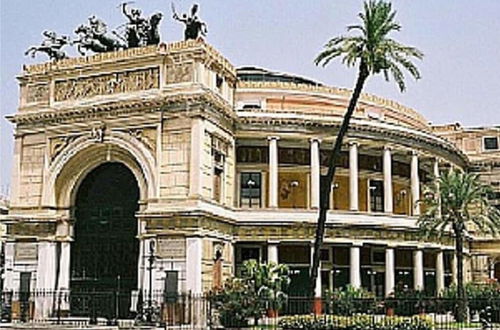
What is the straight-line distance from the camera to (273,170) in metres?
42.7

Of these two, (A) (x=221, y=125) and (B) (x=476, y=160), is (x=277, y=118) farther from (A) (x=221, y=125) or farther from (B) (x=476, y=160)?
(B) (x=476, y=160)

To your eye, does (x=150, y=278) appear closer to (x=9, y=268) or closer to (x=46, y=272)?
(x=46, y=272)

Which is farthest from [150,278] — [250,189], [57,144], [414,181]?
[414,181]

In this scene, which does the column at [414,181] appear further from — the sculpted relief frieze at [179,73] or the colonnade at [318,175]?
the sculpted relief frieze at [179,73]

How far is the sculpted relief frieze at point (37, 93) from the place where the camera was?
138ft

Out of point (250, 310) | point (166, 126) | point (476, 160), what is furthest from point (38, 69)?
point (476, 160)

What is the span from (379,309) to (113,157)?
16528 millimetres

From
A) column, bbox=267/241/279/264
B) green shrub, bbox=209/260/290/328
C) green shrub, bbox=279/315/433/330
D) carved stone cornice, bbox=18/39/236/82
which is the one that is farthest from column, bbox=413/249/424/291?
green shrub, bbox=279/315/433/330

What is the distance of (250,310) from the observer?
3200cm

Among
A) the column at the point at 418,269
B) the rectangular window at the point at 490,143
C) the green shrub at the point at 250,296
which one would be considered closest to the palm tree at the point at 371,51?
the green shrub at the point at 250,296

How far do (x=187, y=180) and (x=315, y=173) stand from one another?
942 centimetres

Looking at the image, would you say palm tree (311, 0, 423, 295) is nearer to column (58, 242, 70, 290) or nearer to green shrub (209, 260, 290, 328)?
green shrub (209, 260, 290, 328)

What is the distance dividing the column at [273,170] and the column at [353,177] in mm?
4545

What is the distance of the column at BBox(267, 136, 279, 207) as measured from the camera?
42344 millimetres
